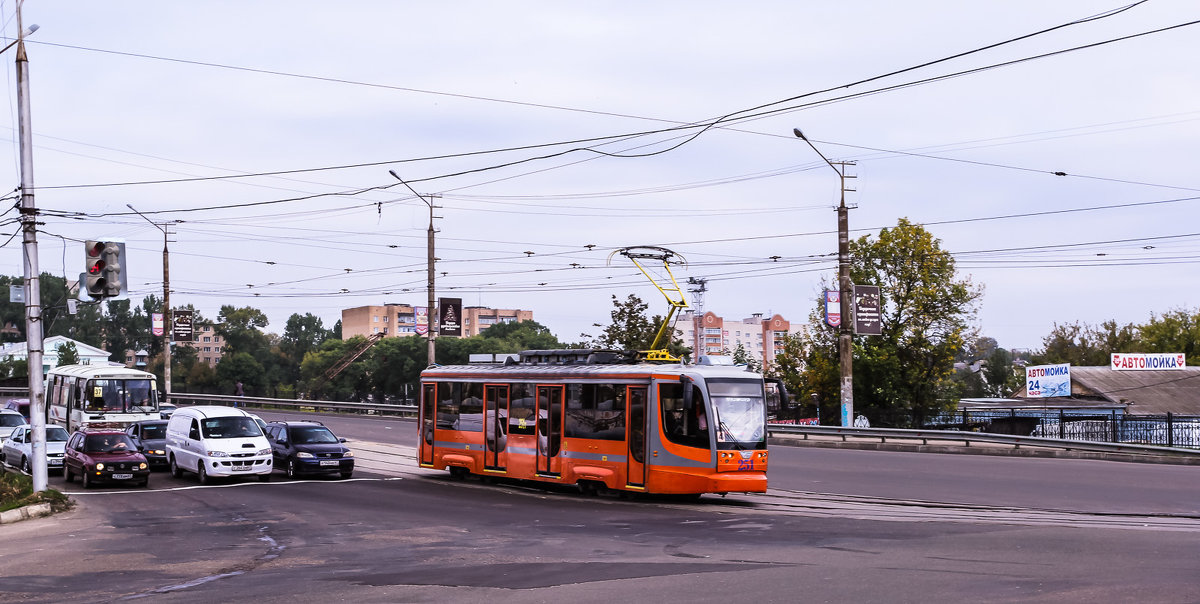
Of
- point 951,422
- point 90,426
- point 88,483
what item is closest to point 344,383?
point 90,426

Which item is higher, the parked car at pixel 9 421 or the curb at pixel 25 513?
the parked car at pixel 9 421

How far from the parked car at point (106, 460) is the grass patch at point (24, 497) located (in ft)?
9.94

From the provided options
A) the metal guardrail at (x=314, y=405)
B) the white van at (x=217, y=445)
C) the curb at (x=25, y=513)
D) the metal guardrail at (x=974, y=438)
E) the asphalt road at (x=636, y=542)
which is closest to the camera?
the asphalt road at (x=636, y=542)

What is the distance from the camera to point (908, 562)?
13.0m

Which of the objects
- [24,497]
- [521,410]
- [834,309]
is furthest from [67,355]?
[521,410]

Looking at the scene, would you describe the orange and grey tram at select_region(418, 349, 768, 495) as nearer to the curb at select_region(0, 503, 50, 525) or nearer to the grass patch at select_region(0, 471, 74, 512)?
the grass patch at select_region(0, 471, 74, 512)

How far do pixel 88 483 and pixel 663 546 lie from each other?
18.0m

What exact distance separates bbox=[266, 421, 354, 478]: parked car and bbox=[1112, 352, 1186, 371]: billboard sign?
182 ft

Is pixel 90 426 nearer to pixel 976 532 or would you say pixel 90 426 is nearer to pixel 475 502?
pixel 475 502

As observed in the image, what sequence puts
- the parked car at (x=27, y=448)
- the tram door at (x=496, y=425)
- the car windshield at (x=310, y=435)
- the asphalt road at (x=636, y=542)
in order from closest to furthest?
the asphalt road at (x=636, y=542), the tram door at (x=496, y=425), the car windshield at (x=310, y=435), the parked car at (x=27, y=448)

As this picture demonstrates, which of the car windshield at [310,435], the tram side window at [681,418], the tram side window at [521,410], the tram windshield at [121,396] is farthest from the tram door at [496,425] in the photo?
the tram windshield at [121,396]

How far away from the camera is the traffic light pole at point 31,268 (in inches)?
938

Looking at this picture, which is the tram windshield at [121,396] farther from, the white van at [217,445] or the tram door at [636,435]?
the tram door at [636,435]

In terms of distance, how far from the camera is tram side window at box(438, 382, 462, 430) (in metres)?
27.5
